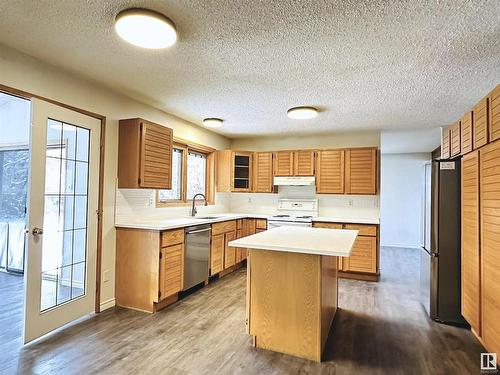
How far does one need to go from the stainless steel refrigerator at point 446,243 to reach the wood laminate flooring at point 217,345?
0.17 meters

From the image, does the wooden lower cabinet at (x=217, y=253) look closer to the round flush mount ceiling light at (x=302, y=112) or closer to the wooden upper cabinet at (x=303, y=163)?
the wooden upper cabinet at (x=303, y=163)

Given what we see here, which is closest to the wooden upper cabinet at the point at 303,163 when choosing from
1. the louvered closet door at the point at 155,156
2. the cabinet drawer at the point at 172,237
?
the louvered closet door at the point at 155,156

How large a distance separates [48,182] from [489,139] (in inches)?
140

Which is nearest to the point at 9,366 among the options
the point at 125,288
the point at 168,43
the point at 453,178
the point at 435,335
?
the point at 125,288

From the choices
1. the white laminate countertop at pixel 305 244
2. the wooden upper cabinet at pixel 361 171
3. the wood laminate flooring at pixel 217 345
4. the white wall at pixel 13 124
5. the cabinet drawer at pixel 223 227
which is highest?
the white wall at pixel 13 124

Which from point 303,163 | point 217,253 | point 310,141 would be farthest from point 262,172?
point 217,253

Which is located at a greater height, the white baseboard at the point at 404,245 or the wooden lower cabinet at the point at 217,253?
the wooden lower cabinet at the point at 217,253

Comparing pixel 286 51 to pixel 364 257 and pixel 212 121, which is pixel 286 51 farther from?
pixel 364 257

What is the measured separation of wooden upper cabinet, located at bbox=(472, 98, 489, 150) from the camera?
2.26 m

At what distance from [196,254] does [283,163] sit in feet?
7.59

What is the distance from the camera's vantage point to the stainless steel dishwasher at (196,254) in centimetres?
359

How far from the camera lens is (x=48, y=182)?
8.71ft

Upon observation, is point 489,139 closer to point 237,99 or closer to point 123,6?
point 237,99

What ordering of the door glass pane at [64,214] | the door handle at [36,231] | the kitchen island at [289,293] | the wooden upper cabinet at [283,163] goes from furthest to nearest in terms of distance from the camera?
the wooden upper cabinet at [283,163]
the door glass pane at [64,214]
the door handle at [36,231]
the kitchen island at [289,293]
